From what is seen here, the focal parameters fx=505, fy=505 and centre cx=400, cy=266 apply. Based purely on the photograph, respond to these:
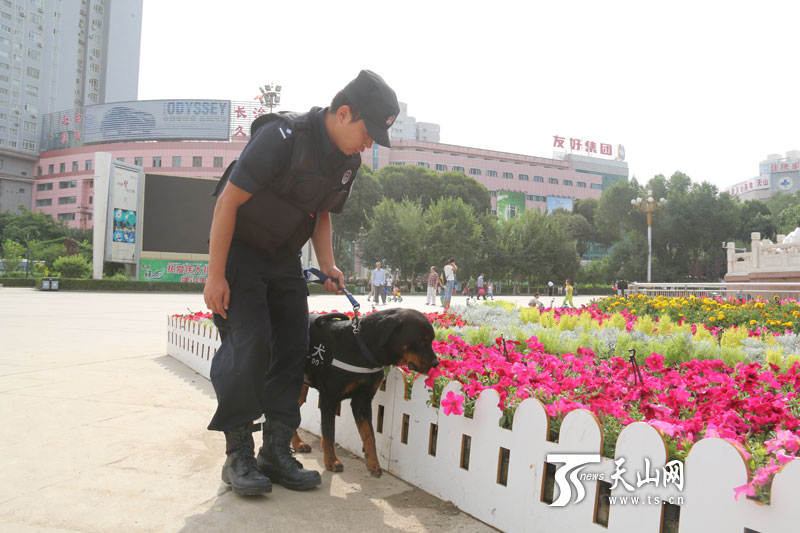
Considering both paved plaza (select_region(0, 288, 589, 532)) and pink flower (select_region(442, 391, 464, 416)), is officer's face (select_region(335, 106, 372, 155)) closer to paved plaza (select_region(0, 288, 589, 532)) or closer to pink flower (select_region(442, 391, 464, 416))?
pink flower (select_region(442, 391, 464, 416))

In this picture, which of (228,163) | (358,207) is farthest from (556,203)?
(228,163)

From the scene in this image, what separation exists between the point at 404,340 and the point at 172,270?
1237 inches

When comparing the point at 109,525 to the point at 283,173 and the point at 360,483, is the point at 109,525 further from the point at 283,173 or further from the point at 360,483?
the point at 283,173

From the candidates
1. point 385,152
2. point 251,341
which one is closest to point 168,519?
point 251,341

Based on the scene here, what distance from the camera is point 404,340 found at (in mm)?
2537

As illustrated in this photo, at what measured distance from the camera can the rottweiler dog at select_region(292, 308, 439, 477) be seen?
2555mm

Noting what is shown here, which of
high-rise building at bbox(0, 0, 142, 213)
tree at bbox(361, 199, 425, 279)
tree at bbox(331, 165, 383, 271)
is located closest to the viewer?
tree at bbox(361, 199, 425, 279)

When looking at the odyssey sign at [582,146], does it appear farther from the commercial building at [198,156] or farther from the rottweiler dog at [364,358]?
the rottweiler dog at [364,358]

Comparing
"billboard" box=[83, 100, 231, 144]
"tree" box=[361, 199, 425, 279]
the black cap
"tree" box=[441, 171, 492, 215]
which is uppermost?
"billboard" box=[83, 100, 231, 144]

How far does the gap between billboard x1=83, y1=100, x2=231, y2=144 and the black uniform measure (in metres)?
61.4

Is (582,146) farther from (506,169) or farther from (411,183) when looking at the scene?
(411,183)

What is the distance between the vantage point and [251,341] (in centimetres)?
231

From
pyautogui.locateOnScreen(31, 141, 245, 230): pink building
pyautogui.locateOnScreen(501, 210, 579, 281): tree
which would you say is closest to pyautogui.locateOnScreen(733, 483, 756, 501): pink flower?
pyautogui.locateOnScreen(501, 210, 579, 281): tree

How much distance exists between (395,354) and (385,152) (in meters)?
70.1
